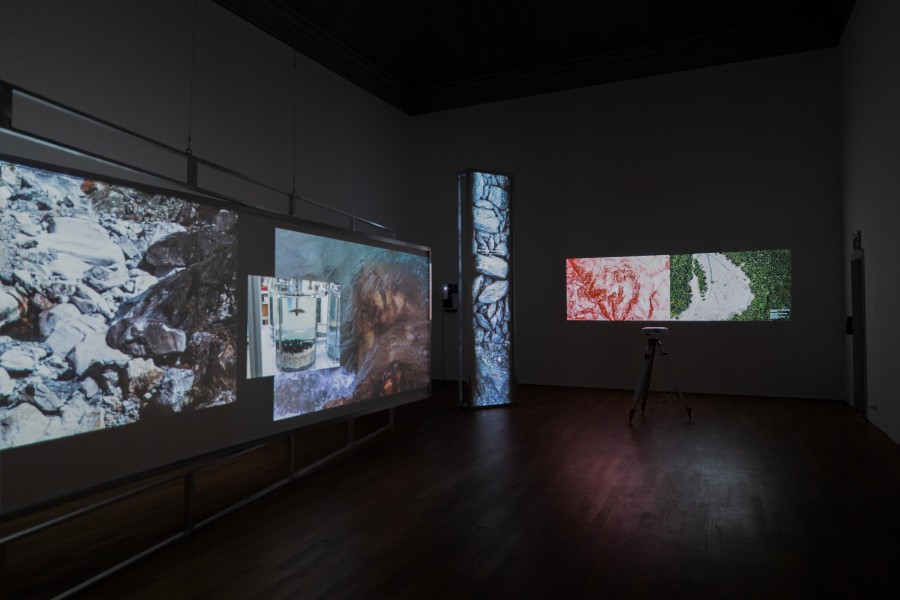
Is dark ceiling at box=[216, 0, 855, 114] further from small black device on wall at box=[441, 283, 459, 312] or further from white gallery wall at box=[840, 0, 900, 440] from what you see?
small black device on wall at box=[441, 283, 459, 312]

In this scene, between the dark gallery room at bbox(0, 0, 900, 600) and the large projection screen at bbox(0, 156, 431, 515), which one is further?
the dark gallery room at bbox(0, 0, 900, 600)

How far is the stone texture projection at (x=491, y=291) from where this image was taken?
7.98 metres

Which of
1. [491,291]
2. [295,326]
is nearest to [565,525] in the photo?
[295,326]

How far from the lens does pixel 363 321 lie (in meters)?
5.30

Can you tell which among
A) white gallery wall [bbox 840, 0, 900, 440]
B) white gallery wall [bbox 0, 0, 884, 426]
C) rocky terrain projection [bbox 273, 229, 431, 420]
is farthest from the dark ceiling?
rocky terrain projection [bbox 273, 229, 431, 420]

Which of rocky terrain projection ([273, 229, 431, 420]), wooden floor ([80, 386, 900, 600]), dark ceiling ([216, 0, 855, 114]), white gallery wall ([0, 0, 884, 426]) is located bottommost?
wooden floor ([80, 386, 900, 600])

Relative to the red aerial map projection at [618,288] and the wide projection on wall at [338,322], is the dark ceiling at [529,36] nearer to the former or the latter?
the red aerial map projection at [618,288]

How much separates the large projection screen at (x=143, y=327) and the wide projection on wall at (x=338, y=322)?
0.05 feet

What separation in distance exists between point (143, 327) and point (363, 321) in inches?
93.7

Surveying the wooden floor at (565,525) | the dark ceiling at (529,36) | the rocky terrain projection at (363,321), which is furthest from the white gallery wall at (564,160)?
the wooden floor at (565,525)

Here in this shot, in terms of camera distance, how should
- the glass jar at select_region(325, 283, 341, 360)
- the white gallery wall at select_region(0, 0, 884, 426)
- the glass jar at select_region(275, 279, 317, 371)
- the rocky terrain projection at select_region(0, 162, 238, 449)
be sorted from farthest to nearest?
the white gallery wall at select_region(0, 0, 884, 426) → the glass jar at select_region(325, 283, 341, 360) → the glass jar at select_region(275, 279, 317, 371) → the rocky terrain projection at select_region(0, 162, 238, 449)

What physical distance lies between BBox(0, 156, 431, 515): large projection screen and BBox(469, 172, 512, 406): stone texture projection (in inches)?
132

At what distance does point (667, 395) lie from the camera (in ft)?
29.8

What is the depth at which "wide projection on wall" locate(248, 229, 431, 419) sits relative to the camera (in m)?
4.09
